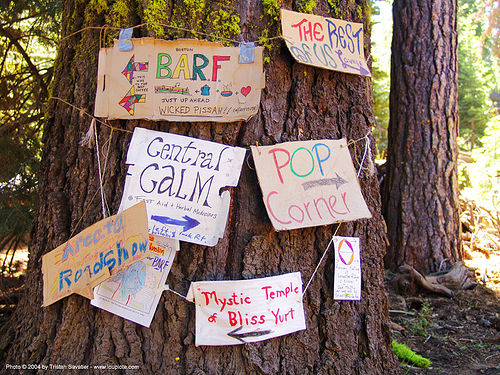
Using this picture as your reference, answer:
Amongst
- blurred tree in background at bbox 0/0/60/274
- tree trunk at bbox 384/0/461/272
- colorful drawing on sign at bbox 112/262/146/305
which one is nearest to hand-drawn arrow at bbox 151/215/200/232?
colorful drawing on sign at bbox 112/262/146/305

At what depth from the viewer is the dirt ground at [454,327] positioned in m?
2.71

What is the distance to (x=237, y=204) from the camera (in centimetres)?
192

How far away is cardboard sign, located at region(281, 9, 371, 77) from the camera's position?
196cm

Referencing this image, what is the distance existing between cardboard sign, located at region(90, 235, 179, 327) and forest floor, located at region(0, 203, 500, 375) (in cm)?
151

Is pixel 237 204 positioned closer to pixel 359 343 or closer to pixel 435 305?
pixel 359 343

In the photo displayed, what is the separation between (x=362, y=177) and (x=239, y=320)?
89 cm

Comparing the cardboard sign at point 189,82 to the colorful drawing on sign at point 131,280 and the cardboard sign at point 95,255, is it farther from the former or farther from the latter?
the colorful drawing on sign at point 131,280

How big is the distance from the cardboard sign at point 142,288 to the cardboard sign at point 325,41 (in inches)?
39.7

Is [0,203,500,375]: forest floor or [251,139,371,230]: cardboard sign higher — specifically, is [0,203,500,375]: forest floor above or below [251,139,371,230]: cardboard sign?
below

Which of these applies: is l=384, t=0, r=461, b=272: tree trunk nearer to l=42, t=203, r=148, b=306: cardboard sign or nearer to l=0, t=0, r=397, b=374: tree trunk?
l=0, t=0, r=397, b=374: tree trunk

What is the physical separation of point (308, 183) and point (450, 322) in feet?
7.56

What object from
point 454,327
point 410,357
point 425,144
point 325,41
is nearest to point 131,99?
point 325,41

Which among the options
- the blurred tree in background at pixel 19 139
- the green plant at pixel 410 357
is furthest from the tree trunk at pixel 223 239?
the blurred tree in background at pixel 19 139

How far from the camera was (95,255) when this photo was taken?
1.85 meters
